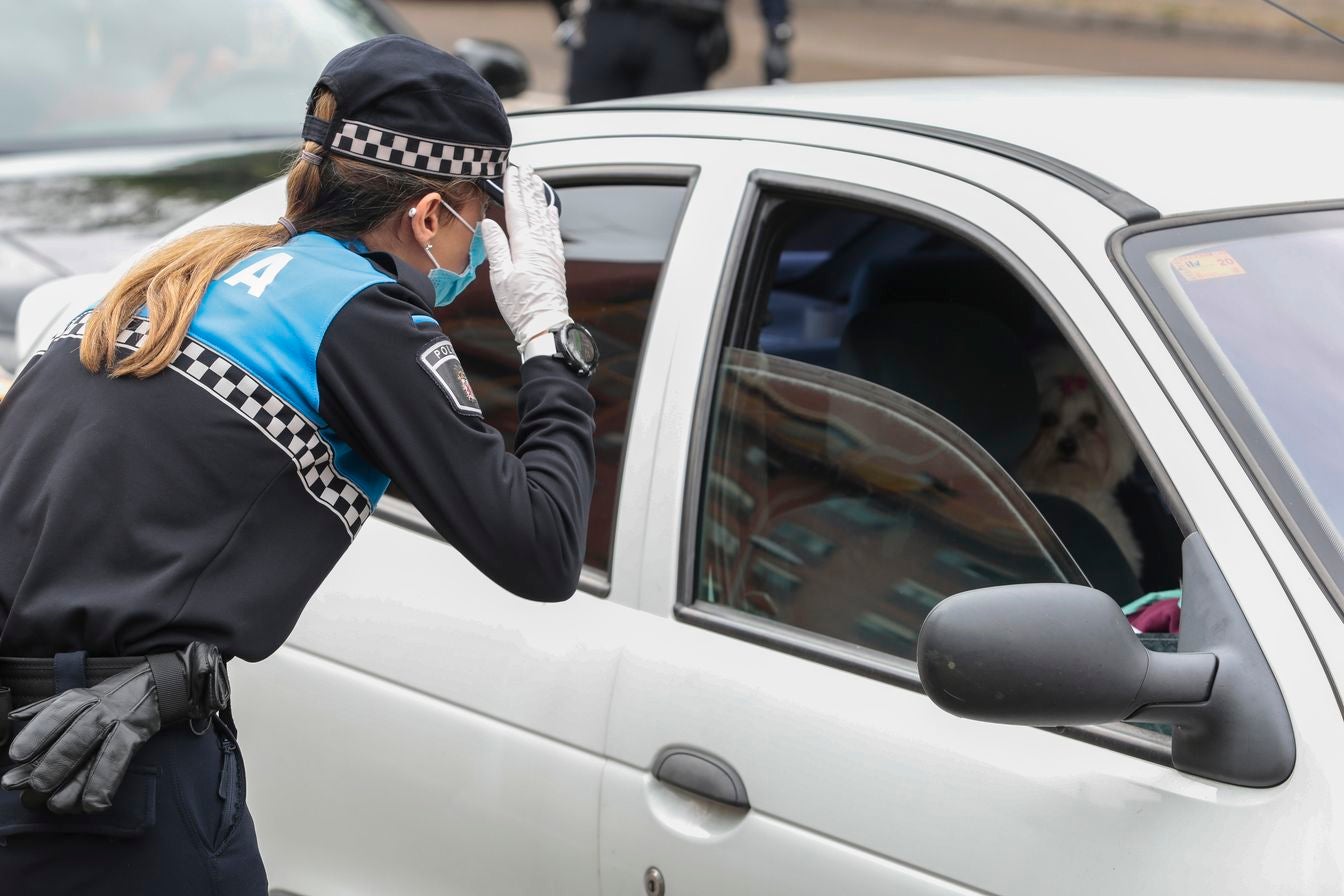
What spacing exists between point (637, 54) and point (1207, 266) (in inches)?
199

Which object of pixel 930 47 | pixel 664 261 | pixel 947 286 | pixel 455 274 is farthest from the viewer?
pixel 930 47

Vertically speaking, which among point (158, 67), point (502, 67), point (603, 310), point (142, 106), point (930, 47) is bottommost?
point (603, 310)

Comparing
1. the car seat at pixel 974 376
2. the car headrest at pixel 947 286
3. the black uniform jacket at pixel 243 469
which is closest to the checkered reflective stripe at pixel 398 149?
the black uniform jacket at pixel 243 469

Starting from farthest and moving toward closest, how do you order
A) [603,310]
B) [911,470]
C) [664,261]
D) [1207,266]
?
[603,310]
[664,261]
[911,470]
[1207,266]

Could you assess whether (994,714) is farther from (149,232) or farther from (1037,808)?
(149,232)

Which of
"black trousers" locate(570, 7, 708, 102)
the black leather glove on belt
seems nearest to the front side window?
the black leather glove on belt

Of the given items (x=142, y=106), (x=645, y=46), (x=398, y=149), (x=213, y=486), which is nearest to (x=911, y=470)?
(x=398, y=149)

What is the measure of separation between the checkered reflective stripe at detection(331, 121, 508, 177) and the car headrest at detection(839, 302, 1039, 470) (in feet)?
2.61

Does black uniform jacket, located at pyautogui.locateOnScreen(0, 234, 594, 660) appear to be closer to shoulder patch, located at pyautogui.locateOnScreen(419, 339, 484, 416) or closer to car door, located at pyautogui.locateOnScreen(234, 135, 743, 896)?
shoulder patch, located at pyautogui.locateOnScreen(419, 339, 484, 416)

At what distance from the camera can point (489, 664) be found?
2281 millimetres

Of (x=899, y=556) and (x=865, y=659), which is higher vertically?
(x=899, y=556)

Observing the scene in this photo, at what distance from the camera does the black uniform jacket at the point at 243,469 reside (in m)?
1.77

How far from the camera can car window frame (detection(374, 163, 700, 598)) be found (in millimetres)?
2279

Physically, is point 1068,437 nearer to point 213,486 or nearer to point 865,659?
point 865,659
